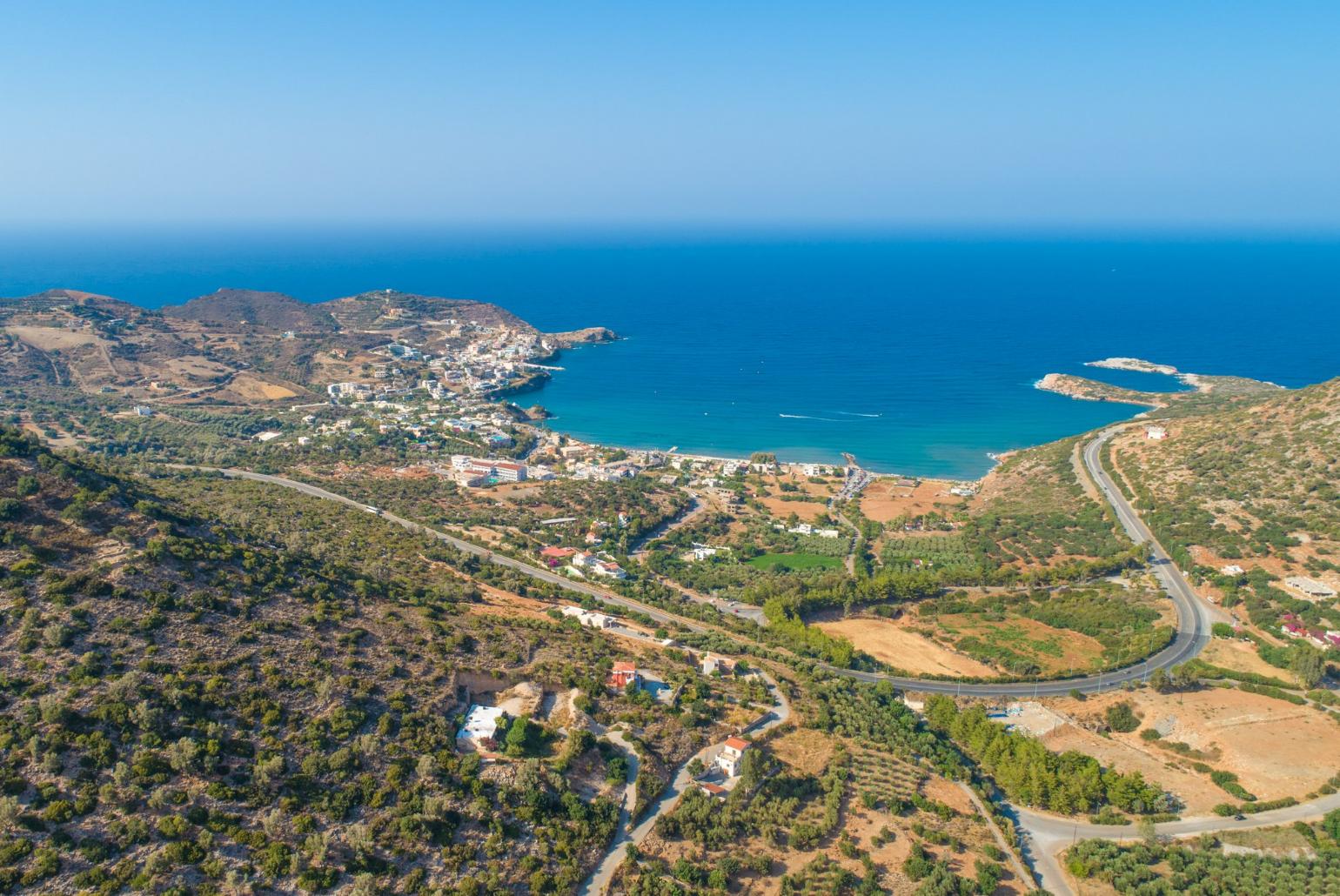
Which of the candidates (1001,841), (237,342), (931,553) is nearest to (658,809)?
(1001,841)

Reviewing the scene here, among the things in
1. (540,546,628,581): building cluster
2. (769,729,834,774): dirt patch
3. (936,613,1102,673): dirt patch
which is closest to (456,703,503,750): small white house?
(769,729,834,774): dirt patch

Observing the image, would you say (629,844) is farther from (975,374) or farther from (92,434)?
(975,374)

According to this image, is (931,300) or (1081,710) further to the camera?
(931,300)

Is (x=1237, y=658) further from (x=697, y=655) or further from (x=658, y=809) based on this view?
(x=658, y=809)

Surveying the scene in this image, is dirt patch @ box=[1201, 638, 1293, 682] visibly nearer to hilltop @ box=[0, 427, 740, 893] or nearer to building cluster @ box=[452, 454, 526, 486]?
hilltop @ box=[0, 427, 740, 893]

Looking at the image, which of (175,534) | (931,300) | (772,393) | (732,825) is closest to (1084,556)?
(732,825)
